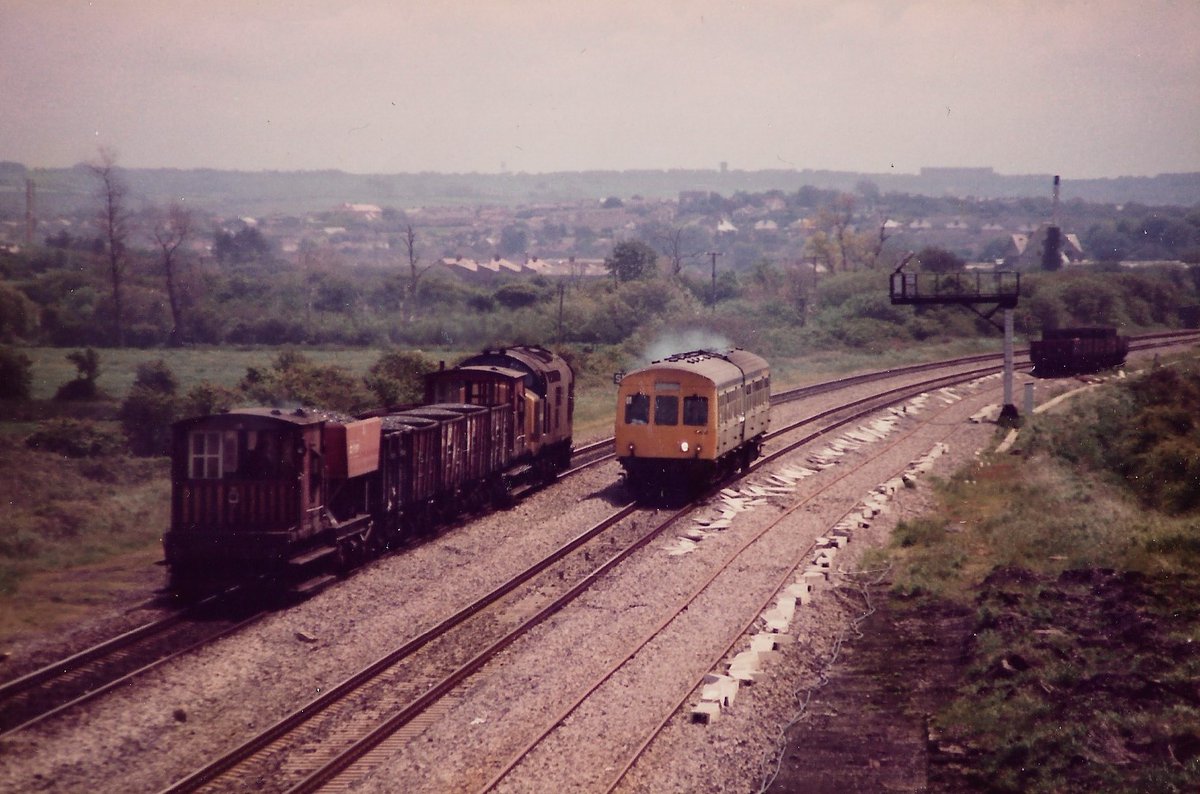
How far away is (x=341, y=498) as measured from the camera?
19984mm

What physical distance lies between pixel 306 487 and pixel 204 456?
166 centimetres

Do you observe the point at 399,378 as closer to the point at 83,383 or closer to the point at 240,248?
the point at 83,383

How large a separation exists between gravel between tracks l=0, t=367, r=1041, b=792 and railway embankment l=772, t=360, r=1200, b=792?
32.7 inches

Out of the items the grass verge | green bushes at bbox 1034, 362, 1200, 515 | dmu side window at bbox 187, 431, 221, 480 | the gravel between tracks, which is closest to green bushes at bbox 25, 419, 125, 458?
the gravel between tracks

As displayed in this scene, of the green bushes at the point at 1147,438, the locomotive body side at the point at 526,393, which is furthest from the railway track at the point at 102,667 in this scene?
the green bushes at the point at 1147,438

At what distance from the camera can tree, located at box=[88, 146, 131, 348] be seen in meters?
59.2

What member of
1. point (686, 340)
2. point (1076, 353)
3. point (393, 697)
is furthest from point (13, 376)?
point (1076, 353)

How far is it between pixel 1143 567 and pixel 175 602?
14892 millimetres

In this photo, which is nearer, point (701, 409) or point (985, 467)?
point (701, 409)

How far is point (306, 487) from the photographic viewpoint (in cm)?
1850

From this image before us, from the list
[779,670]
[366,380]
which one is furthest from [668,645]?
[366,380]

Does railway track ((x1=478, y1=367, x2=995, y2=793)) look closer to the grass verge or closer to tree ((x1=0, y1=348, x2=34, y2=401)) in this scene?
the grass verge

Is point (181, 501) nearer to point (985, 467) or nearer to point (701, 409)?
point (701, 409)

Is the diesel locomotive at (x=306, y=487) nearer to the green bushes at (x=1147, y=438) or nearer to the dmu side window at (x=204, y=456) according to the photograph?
the dmu side window at (x=204, y=456)
